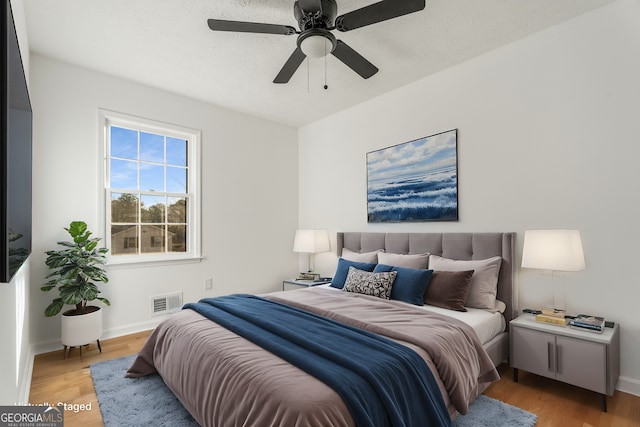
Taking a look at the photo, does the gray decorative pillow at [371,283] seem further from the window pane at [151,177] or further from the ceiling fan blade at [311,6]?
the window pane at [151,177]

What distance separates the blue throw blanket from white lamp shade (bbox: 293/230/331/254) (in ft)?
7.20

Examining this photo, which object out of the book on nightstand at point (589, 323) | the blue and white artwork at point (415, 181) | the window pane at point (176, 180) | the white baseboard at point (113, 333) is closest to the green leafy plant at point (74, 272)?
the white baseboard at point (113, 333)

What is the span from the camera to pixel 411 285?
2848mm

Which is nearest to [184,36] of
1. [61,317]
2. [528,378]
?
[61,317]

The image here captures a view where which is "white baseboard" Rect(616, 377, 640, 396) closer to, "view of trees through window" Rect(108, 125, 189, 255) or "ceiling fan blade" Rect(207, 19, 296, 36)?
"ceiling fan blade" Rect(207, 19, 296, 36)

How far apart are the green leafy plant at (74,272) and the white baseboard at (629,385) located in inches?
166

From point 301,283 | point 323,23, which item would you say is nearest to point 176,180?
point 301,283

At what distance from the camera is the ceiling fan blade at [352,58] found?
231 cm

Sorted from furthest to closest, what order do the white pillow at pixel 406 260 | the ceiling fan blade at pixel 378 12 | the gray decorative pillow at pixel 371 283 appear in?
the white pillow at pixel 406 260
the gray decorative pillow at pixel 371 283
the ceiling fan blade at pixel 378 12

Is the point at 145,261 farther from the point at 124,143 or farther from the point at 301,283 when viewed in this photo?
the point at 301,283

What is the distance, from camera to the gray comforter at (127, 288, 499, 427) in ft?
4.49

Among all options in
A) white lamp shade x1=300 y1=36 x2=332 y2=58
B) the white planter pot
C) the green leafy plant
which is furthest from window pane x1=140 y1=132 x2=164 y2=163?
white lamp shade x1=300 y1=36 x2=332 y2=58

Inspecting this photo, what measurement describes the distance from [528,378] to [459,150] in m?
2.05

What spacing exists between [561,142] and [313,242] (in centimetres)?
285
